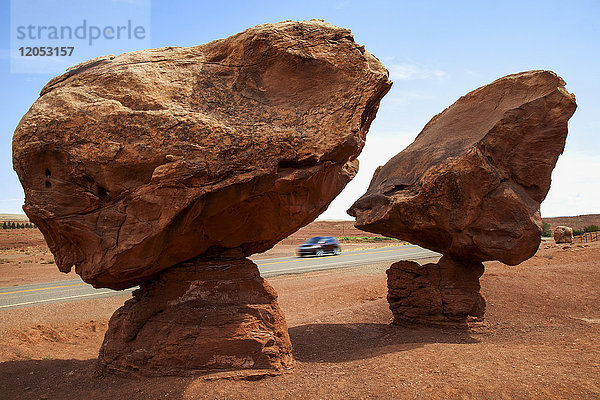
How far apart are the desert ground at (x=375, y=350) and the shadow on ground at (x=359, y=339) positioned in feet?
0.07

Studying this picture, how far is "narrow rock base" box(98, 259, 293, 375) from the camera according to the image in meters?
5.96

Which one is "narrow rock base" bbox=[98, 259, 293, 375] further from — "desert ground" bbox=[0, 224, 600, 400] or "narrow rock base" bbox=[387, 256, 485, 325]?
"narrow rock base" bbox=[387, 256, 485, 325]

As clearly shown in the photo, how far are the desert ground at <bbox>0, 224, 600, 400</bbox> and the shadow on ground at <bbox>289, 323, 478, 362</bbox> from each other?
0.07 ft

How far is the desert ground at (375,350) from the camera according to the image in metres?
5.30

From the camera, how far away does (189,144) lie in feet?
18.0

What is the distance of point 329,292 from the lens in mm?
14422

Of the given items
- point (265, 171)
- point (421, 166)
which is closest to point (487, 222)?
point (421, 166)

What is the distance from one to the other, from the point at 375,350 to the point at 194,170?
415cm

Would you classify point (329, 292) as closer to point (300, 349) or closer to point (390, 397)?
point (300, 349)

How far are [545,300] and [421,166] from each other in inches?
223

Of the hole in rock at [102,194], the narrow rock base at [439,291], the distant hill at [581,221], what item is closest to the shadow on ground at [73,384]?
the hole in rock at [102,194]

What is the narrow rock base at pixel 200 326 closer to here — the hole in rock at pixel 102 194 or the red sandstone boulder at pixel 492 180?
the hole in rock at pixel 102 194

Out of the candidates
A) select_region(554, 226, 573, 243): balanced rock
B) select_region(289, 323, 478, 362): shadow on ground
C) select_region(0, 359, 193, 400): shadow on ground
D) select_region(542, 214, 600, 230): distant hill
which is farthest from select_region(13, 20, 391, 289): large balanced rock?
select_region(542, 214, 600, 230): distant hill

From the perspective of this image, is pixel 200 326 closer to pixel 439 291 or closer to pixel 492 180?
pixel 439 291
